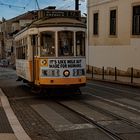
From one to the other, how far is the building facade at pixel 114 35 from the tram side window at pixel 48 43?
17.2 metres

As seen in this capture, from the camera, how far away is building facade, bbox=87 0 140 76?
3709 centimetres

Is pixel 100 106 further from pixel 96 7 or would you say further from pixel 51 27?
pixel 96 7

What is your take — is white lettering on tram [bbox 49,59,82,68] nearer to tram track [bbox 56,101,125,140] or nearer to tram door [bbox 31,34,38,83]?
tram door [bbox 31,34,38,83]

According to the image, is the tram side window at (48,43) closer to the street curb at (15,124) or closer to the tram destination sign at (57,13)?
the tram destination sign at (57,13)

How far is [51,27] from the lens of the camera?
64.6 ft

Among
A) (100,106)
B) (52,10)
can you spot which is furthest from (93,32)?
(100,106)

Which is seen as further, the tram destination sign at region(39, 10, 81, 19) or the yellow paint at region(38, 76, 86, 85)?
the tram destination sign at region(39, 10, 81, 19)

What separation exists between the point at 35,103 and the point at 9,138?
7.96 meters

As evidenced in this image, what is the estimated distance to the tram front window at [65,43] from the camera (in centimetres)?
1948

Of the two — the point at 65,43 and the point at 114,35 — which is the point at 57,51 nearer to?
the point at 65,43

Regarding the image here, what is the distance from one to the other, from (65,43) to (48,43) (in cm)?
68

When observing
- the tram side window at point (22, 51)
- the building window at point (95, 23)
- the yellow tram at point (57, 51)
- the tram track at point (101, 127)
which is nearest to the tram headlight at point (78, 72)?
the yellow tram at point (57, 51)

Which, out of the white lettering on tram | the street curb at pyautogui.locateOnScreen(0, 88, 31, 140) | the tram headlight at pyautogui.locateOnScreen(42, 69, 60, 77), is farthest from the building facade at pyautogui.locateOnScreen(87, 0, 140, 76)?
the street curb at pyautogui.locateOnScreen(0, 88, 31, 140)

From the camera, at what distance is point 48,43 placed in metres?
19.6
